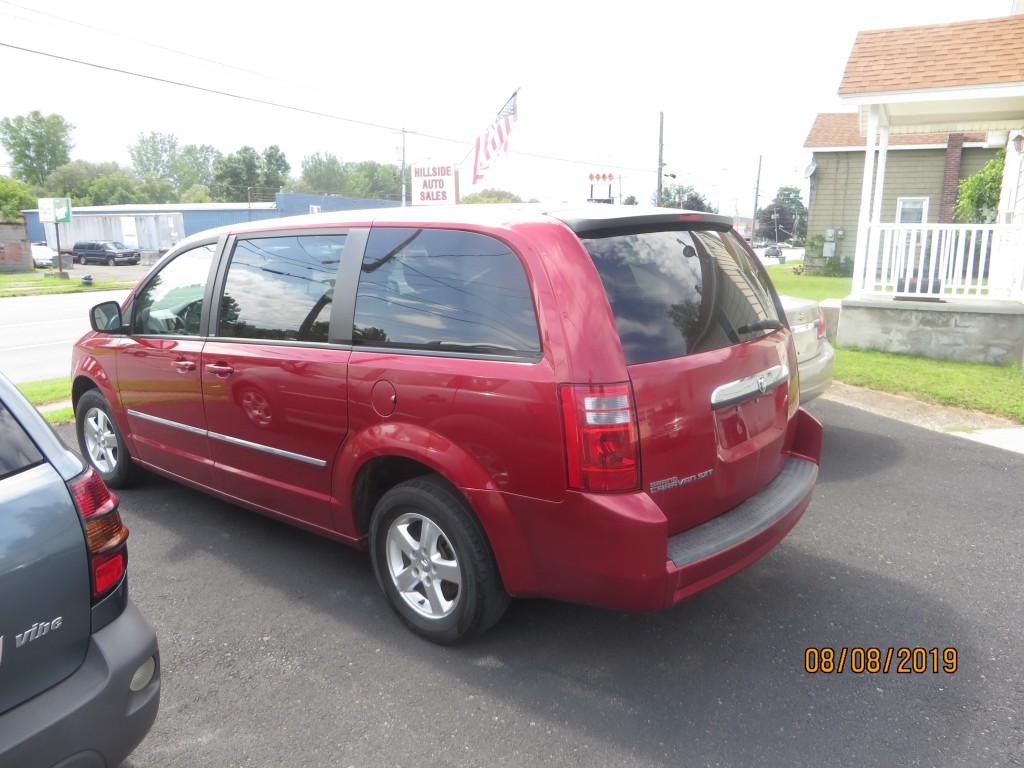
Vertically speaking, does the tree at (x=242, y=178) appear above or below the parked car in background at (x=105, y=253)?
above

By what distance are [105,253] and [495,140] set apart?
1643 inches

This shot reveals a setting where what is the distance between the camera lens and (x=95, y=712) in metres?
1.98

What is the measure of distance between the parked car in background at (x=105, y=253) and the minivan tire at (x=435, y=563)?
4862cm

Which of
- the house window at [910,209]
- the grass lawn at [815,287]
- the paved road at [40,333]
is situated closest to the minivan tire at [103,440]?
the paved road at [40,333]

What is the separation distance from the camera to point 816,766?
241 centimetres

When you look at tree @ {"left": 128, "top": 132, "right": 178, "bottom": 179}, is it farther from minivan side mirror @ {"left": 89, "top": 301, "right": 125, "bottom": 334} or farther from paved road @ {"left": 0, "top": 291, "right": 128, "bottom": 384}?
minivan side mirror @ {"left": 89, "top": 301, "right": 125, "bottom": 334}

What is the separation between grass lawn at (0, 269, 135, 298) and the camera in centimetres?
2722

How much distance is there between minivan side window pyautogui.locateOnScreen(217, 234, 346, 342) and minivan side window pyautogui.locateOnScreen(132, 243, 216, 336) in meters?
0.29

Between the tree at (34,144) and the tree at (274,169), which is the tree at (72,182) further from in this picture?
the tree at (274,169)

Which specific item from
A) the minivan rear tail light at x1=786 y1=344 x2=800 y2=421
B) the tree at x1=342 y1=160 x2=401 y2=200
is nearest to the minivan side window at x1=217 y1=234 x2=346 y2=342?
the minivan rear tail light at x1=786 y1=344 x2=800 y2=421

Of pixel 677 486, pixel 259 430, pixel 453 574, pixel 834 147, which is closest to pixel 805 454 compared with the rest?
pixel 677 486

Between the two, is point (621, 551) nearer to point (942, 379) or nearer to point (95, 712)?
point (95, 712)

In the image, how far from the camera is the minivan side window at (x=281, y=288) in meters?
3.51

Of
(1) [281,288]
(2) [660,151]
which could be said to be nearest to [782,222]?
(2) [660,151]
